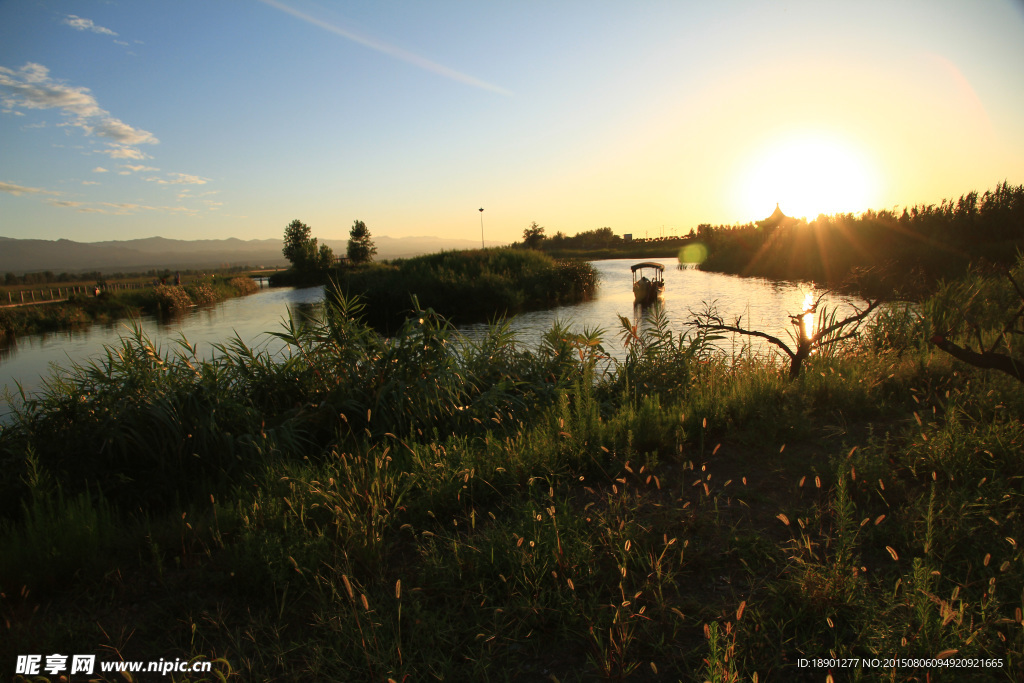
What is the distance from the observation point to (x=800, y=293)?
82.4 ft

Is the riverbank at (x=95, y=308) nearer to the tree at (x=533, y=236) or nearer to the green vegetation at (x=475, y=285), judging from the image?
the green vegetation at (x=475, y=285)

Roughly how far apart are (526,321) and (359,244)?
5775cm

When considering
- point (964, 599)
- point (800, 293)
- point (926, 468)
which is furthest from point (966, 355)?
point (800, 293)

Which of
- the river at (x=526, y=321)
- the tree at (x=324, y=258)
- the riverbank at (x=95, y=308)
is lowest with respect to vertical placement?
the river at (x=526, y=321)

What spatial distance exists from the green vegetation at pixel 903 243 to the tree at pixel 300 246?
53.2m

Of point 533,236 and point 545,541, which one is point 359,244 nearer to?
point 533,236

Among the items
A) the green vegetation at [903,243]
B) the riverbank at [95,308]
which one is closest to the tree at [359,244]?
the riverbank at [95,308]

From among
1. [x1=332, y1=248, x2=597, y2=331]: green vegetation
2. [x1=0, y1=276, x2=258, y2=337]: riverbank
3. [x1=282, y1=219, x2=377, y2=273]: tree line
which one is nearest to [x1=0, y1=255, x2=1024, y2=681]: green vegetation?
[x1=332, y1=248, x2=597, y2=331]: green vegetation

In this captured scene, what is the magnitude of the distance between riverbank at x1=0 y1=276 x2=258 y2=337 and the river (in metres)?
1.23

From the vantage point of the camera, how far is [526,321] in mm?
23203

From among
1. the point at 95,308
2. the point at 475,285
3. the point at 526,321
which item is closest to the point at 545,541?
the point at 526,321

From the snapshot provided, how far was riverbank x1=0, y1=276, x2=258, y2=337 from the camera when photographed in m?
25.9

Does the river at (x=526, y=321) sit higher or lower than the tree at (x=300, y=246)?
lower

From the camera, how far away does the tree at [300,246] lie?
6619 cm
